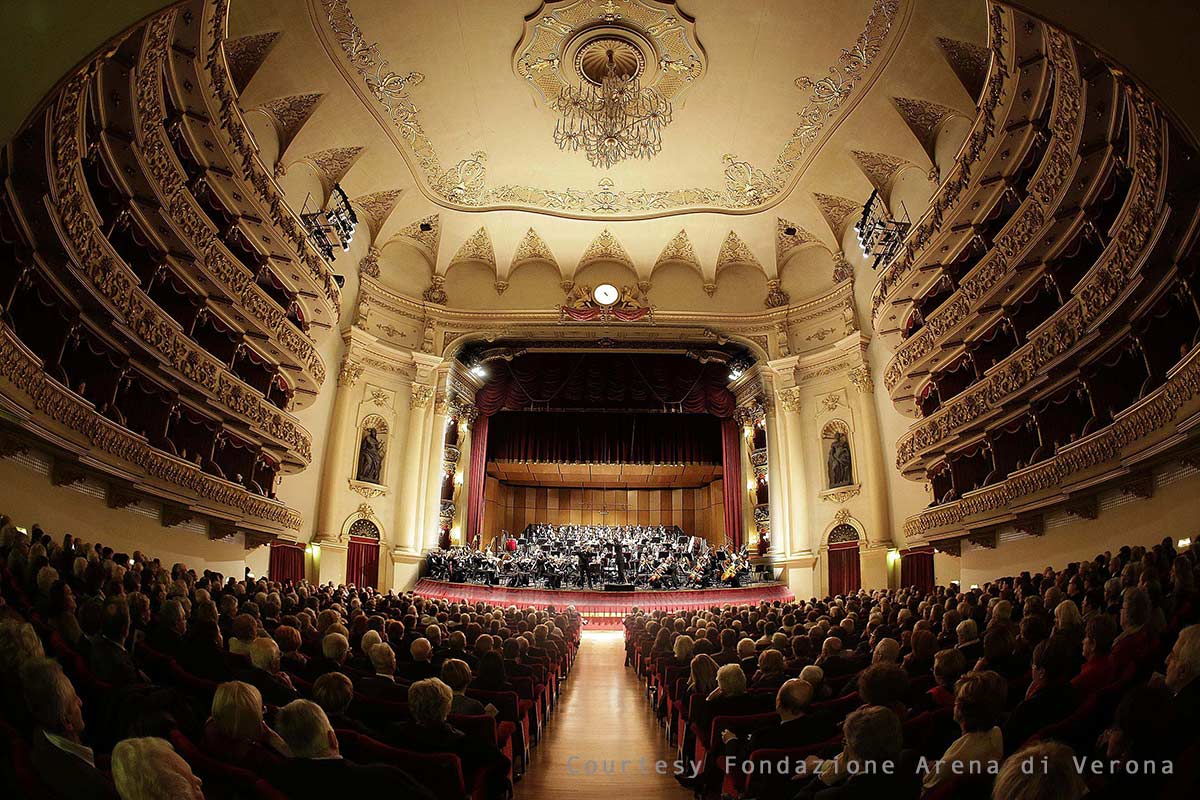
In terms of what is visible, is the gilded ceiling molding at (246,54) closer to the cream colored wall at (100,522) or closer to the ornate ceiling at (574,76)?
the ornate ceiling at (574,76)

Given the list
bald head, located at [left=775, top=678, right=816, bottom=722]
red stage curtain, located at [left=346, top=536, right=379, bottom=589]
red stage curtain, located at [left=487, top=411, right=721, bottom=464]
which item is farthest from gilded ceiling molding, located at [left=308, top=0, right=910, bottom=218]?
bald head, located at [left=775, top=678, right=816, bottom=722]

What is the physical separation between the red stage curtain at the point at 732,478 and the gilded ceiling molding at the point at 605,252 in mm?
6750

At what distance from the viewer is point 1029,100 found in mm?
10492

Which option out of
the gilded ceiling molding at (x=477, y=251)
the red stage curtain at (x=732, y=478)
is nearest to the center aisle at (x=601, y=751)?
the red stage curtain at (x=732, y=478)

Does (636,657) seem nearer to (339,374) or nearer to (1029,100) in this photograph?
(1029,100)

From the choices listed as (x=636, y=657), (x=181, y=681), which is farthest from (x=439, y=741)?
(x=636, y=657)

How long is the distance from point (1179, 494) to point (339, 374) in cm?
1804

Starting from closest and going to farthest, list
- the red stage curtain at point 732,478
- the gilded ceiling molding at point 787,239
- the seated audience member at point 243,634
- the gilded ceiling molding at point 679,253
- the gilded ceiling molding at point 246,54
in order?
the seated audience member at point 243,634
the gilded ceiling molding at point 246,54
the gilded ceiling molding at point 787,239
the gilded ceiling molding at point 679,253
the red stage curtain at point 732,478

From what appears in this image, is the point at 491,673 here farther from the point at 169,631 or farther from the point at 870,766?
the point at 870,766

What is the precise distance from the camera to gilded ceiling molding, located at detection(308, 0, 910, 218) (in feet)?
46.8

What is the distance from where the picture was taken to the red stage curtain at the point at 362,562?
737 inches

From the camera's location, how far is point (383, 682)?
4.51 metres

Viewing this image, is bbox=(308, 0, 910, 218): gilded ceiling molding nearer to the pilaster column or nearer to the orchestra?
the pilaster column

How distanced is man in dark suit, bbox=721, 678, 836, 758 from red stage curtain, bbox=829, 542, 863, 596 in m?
16.0
